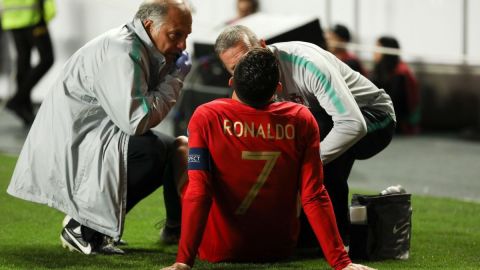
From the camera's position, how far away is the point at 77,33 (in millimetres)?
13117

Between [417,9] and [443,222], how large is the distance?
5240mm

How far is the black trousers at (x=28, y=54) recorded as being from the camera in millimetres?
10711

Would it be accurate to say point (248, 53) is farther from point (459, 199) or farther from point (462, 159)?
point (462, 159)

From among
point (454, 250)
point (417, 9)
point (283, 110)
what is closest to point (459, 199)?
point (454, 250)

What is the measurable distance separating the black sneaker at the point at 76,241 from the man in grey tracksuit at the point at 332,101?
3.16ft

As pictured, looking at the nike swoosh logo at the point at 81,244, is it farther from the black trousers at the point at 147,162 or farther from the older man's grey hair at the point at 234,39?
the older man's grey hair at the point at 234,39

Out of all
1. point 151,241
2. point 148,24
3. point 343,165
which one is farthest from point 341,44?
point 148,24

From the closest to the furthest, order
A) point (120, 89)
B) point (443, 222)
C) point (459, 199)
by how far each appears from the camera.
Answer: point (120, 89) < point (443, 222) < point (459, 199)

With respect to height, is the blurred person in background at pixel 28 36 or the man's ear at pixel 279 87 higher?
the man's ear at pixel 279 87

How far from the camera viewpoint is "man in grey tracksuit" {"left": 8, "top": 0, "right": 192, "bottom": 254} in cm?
472

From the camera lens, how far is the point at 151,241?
5.37m

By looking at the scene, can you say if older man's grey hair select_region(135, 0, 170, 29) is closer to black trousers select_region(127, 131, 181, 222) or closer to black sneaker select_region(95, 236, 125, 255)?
black trousers select_region(127, 131, 181, 222)

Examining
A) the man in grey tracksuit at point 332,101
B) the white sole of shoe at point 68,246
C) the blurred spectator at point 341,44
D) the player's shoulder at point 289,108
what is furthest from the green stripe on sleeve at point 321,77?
the blurred spectator at point 341,44

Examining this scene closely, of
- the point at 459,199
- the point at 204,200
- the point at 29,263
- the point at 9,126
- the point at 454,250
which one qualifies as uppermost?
the point at 204,200
